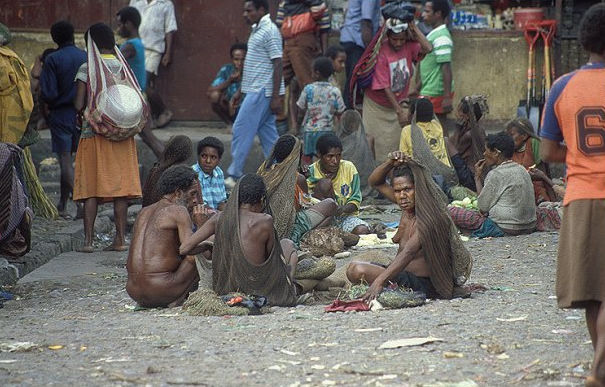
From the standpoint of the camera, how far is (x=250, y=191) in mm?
7832

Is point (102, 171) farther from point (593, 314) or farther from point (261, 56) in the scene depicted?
point (593, 314)

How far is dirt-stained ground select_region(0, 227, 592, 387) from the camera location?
5832mm

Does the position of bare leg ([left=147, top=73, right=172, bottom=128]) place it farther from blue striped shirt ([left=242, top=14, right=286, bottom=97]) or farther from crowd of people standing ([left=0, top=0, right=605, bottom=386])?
blue striped shirt ([left=242, top=14, right=286, bottom=97])

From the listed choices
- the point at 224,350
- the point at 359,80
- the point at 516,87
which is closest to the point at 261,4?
the point at 359,80

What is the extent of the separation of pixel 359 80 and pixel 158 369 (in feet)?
26.9

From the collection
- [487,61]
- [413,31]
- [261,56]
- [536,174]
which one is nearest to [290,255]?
[536,174]

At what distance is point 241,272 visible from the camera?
7766 mm

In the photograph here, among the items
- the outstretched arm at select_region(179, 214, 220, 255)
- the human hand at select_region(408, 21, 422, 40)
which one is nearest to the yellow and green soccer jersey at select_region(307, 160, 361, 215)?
the human hand at select_region(408, 21, 422, 40)

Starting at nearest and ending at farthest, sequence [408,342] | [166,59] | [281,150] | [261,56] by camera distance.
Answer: [408,342]
[281,150]
[261,56]
[166,59]

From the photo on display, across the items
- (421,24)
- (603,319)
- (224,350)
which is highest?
(421,24)

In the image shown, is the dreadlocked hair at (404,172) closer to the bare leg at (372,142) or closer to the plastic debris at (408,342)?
the plastic debris at (408,342)

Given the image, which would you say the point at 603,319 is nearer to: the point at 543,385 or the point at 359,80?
the point at 543,385

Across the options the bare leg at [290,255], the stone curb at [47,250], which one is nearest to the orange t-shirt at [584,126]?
the bare leg at [290,255]

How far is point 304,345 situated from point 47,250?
4768 mm
